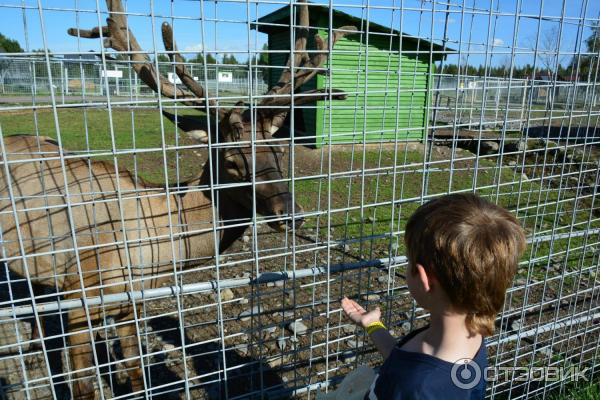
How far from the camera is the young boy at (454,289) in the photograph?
1438mm

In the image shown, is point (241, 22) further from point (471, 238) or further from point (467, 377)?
point (467, 377)

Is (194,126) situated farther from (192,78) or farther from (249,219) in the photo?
(249,219)

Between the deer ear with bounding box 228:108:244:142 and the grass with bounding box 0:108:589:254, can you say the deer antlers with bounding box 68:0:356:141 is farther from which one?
the grass with bounding box 0:108:589:254

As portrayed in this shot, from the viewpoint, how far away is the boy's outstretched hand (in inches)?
76.2

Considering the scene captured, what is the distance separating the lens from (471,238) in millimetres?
1438

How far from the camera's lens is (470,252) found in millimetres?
1430

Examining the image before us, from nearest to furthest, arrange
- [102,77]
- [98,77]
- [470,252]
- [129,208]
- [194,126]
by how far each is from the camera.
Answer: [470,252]
[102,77]
[98,77]
[129,208]
[194,126]

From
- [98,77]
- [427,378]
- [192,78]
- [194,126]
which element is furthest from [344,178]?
[427,378]

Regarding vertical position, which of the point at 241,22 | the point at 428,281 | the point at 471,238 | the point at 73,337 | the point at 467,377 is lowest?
the point at 73,337

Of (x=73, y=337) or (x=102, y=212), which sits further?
(x=102, y=212)

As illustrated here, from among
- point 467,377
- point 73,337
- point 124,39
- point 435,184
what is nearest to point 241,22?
point 124,39

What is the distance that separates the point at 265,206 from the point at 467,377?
1993 millimetres

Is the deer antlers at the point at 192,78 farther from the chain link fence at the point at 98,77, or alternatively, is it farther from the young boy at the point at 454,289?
the young boy at the point at 454,289

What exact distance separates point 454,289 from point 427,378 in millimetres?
285
